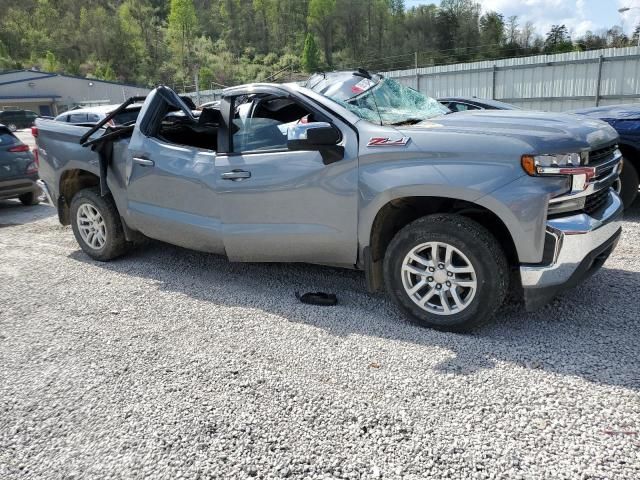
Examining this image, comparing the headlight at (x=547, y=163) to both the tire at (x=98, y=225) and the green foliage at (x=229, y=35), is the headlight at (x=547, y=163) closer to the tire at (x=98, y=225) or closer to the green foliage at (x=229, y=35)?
the tire at (x=98, y=225)

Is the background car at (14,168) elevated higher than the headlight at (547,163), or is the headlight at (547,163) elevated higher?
the headlight at (547,163)

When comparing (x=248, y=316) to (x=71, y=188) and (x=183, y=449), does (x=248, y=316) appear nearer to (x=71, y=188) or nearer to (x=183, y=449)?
(x=183, y=449)

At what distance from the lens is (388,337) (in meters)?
3.54

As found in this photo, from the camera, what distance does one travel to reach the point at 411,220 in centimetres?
383

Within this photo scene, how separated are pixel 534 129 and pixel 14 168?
8.25m

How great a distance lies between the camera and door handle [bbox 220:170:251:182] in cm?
402

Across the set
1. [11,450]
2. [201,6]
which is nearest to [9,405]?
[11,450]

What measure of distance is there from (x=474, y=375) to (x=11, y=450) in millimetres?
2454

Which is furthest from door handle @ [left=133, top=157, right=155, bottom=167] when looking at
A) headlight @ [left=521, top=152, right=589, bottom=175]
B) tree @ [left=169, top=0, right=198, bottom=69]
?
tree @ [left=169, top=0, right=198, bottom=69]

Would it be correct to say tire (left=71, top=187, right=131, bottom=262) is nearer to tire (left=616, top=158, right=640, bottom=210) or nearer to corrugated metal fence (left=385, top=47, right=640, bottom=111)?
tire (left=616, top=158, right=640, bottom=210)

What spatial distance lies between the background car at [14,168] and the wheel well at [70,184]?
10.4 ft

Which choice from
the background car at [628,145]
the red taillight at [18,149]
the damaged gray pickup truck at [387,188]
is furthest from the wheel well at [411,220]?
the red taillight at [18,149]

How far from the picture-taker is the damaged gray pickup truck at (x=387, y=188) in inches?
123

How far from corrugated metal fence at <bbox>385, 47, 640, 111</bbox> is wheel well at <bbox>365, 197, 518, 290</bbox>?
602 inches
